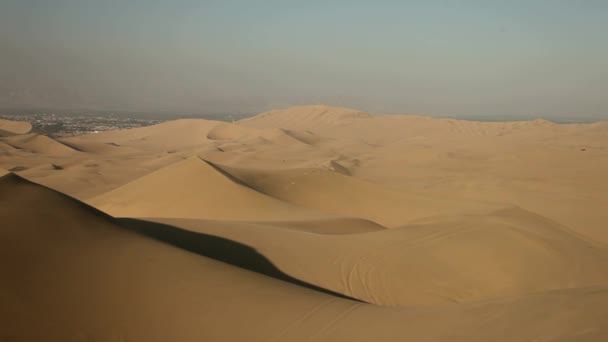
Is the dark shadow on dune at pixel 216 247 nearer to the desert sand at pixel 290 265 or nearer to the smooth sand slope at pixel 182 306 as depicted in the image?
the desert sand at pixel 290 265

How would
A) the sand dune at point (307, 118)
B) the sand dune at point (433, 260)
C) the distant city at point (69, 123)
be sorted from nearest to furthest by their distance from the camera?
the sand dune at point (433, 260)
the distant city at point (69, 123)
the sand dune at point (307, 118)

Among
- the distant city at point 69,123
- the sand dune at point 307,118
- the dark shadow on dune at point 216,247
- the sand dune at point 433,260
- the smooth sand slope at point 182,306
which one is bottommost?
the distant city at point 69,123

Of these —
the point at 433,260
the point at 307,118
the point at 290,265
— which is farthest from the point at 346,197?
the point at 307,118

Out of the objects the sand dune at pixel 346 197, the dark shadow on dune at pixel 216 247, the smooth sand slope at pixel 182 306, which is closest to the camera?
the smooth sand slope at pixel 182 306

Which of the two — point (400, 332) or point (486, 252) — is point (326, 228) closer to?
point (486, 252)

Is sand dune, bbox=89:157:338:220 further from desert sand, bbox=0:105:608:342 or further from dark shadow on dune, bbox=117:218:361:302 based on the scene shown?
dark shadow on dune, bbox=117:218:361:302

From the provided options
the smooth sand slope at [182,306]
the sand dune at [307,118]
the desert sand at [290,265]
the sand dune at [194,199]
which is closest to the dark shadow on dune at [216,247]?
the desert sand at [290,265]
